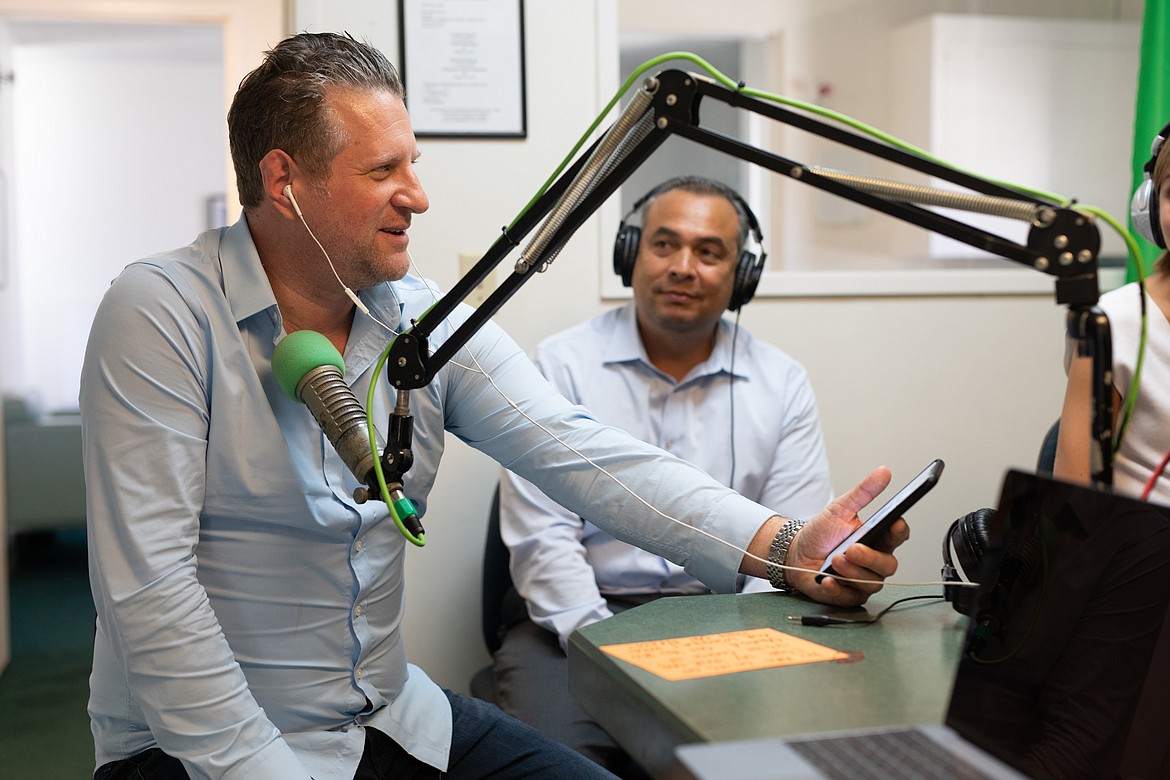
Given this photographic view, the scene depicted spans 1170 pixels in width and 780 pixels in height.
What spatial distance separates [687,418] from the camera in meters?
2.24

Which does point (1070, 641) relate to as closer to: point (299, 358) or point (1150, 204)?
point (299, 358)

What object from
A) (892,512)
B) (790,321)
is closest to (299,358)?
(892,512)

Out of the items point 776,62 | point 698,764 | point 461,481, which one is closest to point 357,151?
point 698,764

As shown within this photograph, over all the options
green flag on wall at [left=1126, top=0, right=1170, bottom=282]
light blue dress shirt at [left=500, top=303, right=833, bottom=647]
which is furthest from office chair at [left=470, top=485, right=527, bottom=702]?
green flag on wall at [left=1126, top=0, right=1170, bottom=282]

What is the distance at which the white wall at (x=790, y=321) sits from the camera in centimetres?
239

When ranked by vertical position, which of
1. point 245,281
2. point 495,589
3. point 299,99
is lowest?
point 495,589

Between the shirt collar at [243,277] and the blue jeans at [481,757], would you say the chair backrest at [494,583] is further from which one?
the shirt collar at [243,277]

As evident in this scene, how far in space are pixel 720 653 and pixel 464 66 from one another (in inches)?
67.0

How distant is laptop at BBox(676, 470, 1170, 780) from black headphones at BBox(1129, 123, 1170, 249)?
3.06 feet

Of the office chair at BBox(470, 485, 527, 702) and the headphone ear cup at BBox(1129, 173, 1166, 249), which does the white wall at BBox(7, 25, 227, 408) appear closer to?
the office chair at BBox(470, 485, 527, 702)

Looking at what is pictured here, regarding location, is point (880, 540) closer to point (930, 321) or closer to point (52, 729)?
point (930, 321)

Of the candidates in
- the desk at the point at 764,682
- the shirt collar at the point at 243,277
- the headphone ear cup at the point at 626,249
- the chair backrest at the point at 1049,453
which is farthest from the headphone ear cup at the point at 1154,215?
the shirt collar at the point at 243,277

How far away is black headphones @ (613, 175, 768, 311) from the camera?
7.18 ft

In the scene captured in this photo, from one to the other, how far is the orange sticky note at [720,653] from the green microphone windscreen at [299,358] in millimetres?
431
